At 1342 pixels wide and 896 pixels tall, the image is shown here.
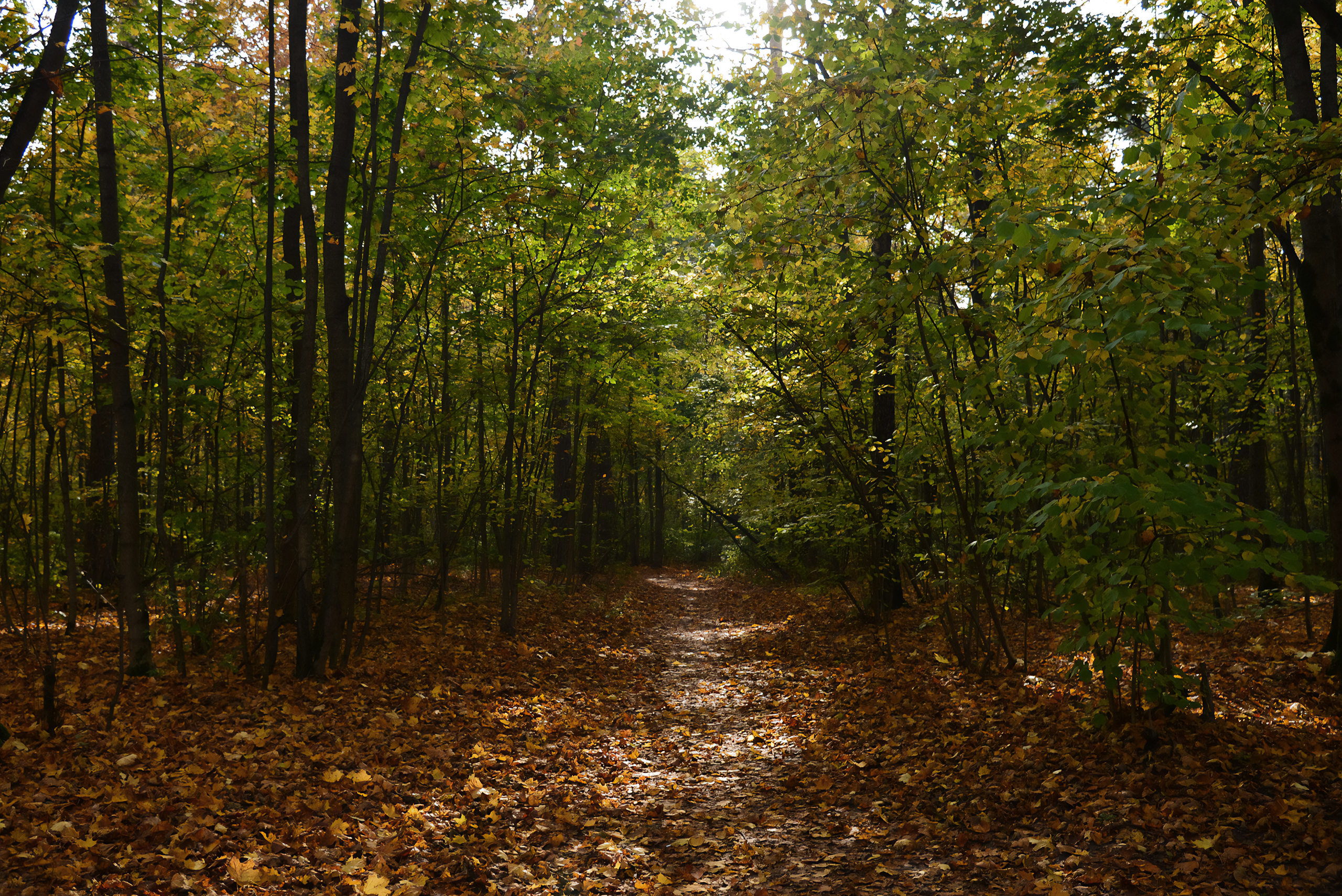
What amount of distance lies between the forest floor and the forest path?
0.09 feet

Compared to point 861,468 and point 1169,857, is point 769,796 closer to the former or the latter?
point 1169,857

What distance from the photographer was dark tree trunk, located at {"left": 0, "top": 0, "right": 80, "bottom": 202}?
4562mm

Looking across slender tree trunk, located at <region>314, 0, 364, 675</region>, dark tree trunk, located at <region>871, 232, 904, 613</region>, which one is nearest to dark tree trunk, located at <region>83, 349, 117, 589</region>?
slender tree trunk, located at <region>314, 0, 364, 675</region>

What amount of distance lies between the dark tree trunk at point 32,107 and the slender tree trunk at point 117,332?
0.99 m

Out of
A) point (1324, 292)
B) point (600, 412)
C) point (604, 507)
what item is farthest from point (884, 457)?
point (604, 507)

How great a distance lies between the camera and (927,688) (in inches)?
283

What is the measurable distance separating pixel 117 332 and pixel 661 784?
5.44m

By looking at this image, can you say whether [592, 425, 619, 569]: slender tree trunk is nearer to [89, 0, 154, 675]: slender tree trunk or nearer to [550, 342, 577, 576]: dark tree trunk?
[550, 342, 577, 576]: dark tree trunk

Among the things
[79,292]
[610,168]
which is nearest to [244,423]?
[79,292]

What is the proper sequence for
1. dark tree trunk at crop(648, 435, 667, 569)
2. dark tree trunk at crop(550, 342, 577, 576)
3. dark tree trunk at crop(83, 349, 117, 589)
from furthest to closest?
dark tree trunk at crop(648, 435, 667, 569) < dark tree trunk at crop(550, 342, 577, 576) < dark tree trunk at crop(83, 349, 117, 589)

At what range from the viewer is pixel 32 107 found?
466 centimetres

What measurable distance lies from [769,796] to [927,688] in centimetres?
256

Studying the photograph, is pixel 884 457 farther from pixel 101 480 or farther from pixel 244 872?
pixel 101 480

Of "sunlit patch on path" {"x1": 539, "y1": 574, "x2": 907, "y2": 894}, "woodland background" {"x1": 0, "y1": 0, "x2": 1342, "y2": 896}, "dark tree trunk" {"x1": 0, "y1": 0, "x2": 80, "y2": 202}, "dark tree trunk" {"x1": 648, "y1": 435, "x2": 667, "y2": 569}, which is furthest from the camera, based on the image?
"dark tree trunk" {"x1": 648, "y1": 435, "x2": 667, "y2": 569}
